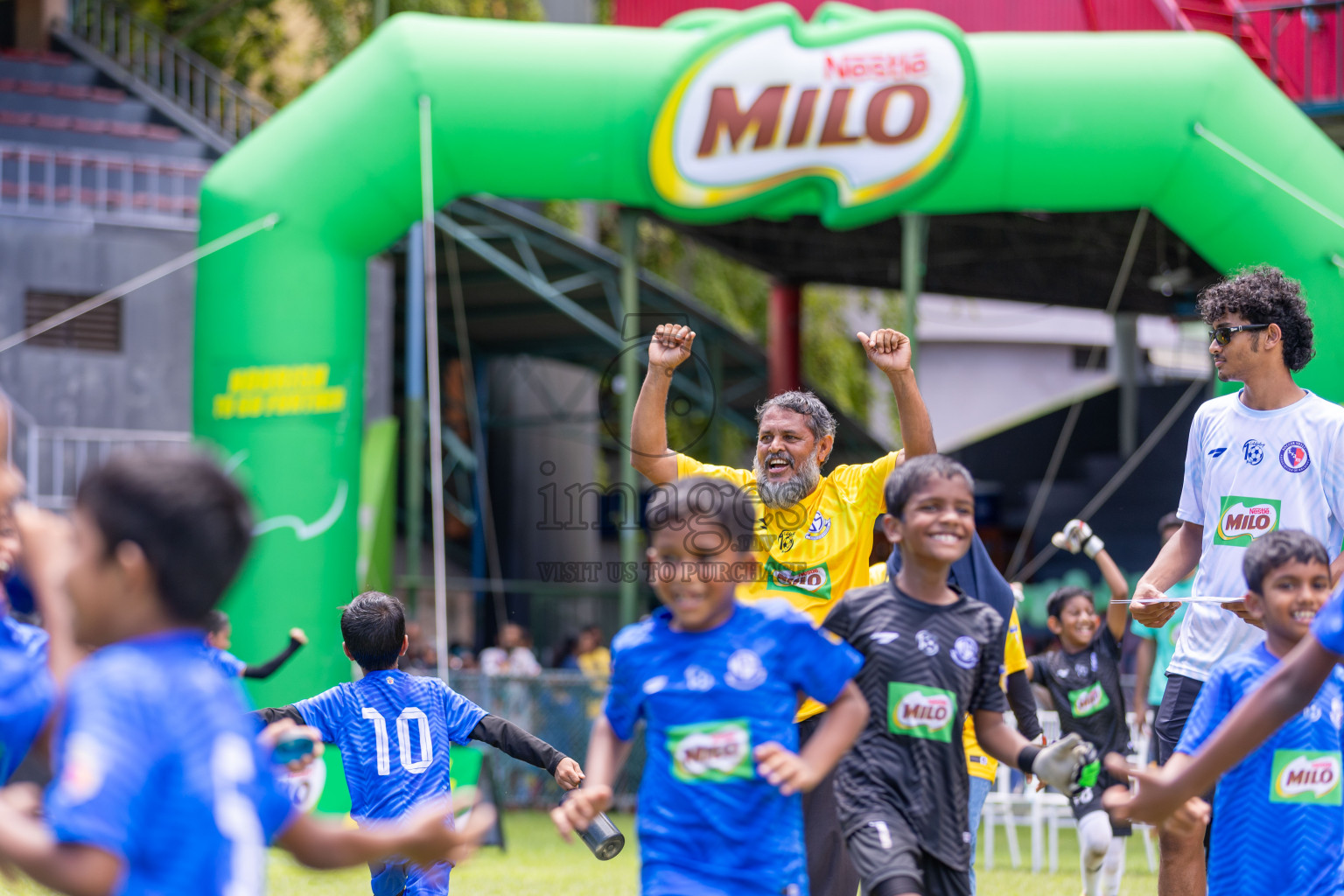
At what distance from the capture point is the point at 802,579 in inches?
198

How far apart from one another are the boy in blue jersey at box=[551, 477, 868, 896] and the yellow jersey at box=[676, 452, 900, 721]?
1.27m

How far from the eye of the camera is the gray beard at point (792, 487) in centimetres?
503

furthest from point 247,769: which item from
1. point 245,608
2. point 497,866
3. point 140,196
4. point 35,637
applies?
point 140,196

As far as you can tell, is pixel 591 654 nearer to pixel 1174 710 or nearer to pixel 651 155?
pixel 651 155

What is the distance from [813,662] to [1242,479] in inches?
82.2

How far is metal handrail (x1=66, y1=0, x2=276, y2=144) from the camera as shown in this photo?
2049 centimetres

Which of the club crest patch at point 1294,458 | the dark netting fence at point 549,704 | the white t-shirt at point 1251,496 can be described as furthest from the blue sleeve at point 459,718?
the dark netting fence at point 549,704

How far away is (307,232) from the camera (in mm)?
11445

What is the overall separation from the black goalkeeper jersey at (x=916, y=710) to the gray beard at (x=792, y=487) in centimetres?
98

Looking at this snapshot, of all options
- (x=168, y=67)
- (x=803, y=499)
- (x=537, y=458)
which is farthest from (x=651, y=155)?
(x=537, y=458)

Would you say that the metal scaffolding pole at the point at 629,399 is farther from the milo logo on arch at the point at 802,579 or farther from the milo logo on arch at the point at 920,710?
the milo logo on arch at the point at 920,710

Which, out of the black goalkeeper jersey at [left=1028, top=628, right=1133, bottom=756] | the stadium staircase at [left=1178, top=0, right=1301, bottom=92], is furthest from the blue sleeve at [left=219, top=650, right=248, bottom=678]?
the stadium staircase at [left=1178, top=0, right=1301, bottom=92]

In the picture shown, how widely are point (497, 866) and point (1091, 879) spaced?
4599mm

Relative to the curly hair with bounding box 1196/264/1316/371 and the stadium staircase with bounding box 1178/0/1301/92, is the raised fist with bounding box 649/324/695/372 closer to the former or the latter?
the curly hair with bounding box 1196/264/1316/371
